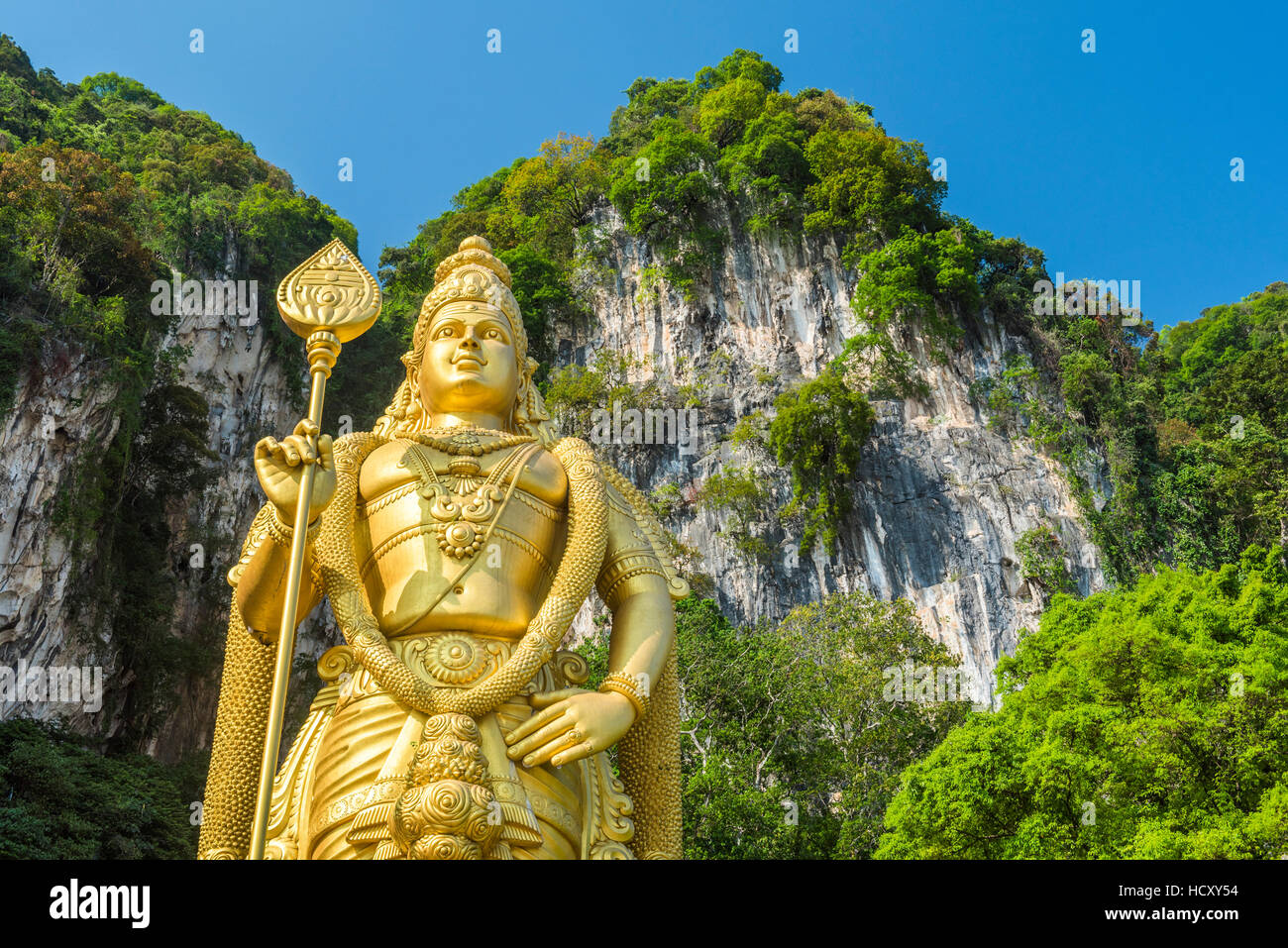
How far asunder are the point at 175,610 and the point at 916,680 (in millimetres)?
12273

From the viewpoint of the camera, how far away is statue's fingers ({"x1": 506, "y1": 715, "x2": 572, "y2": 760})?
14.2ft

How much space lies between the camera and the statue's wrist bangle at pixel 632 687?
4.61 meters

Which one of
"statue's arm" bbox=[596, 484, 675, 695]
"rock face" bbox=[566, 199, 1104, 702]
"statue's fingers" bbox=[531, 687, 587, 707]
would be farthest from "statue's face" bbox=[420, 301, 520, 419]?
"rock face" bbox=[566, 199, 1104, 702]

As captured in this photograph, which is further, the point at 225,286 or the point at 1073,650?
the point at 225,286

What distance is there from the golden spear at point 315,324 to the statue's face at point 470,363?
3.03ft

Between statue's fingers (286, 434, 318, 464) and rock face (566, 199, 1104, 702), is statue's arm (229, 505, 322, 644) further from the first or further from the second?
rock face (566, 199, 1104, 702)

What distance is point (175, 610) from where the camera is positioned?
1938 centimetres

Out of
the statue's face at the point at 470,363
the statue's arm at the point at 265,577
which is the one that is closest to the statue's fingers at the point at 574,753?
the statue's arm at the point at 265,577

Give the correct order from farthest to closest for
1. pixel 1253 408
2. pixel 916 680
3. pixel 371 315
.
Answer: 1. pixel 1253 408
2. pixel 916 680
3. pixel 371 315

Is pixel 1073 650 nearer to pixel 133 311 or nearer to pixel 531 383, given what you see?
pixel 531 383

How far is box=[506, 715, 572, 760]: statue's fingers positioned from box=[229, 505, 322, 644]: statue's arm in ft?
3.43

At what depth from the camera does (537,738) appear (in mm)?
4359

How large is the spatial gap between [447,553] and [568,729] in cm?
95
